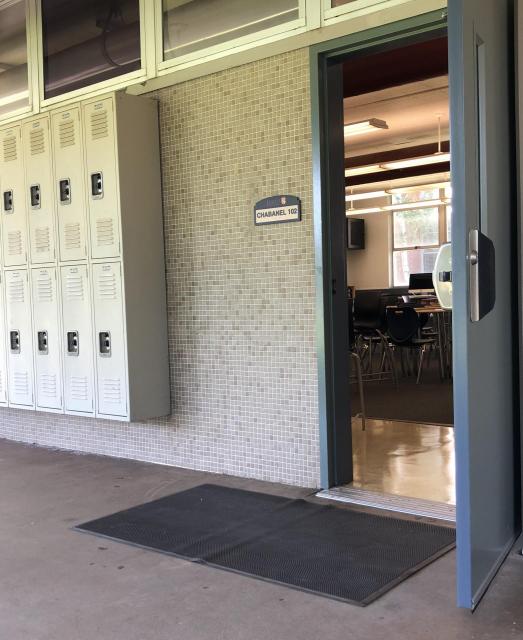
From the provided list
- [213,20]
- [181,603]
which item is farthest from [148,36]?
[181,603]

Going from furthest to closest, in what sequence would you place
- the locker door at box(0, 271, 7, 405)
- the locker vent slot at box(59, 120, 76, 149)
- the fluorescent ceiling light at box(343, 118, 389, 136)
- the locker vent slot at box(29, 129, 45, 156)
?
the fluorescent ceiling light at box(343, 118, 389, 136) → the locker door at box(0, 271, 7, 405) → the locker vent slot at box(29, 129, 45, 156) → the locker vent slot at box(59, 120, 76, 149)

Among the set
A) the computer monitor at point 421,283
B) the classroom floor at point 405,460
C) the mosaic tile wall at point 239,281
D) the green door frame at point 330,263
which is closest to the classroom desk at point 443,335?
the classroom floor at point 405,460

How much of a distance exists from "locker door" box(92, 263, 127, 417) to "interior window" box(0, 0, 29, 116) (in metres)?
1.80

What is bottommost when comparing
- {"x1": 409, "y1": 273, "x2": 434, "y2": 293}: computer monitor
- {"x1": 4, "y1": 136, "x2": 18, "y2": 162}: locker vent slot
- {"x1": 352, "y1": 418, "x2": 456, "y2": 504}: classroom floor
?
{"x1": 352, "y1": 418, "x2": 456, "y2": 504}: classroom floor

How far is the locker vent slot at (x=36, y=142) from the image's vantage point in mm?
4793

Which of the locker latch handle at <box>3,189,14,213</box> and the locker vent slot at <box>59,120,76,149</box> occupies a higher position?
the locker vent slot at <box>59,120,76,149</box>

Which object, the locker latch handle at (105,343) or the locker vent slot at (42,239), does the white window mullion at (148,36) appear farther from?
the locker latch handle at (105,343)

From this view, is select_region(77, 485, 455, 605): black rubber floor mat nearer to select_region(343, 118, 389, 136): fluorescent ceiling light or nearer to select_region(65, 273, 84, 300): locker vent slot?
select_region(65, 273, 84, 300): locker vent slot

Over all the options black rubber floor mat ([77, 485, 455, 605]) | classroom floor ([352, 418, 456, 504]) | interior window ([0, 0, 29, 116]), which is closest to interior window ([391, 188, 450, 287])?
classroom floor ([352, 418, 456, 504])

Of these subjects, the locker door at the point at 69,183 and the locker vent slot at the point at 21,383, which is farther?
the locker vent slot at the point at 21,383

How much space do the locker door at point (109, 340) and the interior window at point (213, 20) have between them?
145 centimetres

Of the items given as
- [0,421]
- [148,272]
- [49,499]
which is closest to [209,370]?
[148,272]

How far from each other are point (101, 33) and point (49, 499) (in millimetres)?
3123

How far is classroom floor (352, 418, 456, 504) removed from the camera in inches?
150
